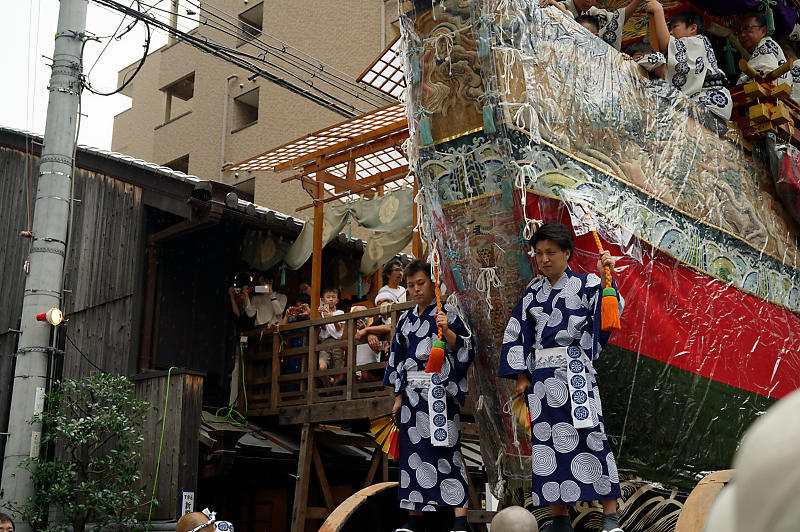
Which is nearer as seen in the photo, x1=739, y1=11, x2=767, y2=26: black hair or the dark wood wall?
x1=739, y1=11, x2=767, y2=26: black hair

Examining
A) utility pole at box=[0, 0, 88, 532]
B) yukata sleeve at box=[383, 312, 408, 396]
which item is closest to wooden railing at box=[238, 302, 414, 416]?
utility pole at box=[0, 0, 88, 532]

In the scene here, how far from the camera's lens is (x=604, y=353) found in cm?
501

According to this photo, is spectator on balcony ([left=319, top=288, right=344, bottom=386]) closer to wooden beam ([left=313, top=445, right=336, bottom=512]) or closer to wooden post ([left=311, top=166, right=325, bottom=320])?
wooden post ([left=311, top=166, right=325, bottom=320])

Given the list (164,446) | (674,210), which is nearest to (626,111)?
(674,210)

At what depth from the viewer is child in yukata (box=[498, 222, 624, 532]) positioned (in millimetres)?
4430

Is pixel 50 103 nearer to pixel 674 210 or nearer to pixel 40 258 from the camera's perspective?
pixel 40 258

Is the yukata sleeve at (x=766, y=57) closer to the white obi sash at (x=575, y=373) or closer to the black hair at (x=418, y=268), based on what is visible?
the black hair at (x=418, y=268)

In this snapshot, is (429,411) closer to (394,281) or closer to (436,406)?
(436,406)

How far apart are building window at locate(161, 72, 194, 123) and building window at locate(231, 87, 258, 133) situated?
2.48 meters

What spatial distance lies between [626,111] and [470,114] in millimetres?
1096

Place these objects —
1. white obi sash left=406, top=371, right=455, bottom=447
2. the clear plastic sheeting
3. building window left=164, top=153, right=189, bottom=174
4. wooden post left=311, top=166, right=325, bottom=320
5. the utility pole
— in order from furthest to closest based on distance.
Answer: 1. building window left=164, top=153, right=189, bottom=174
2. wooden post left=311, top=166, right=325, bottom=320
3. the utility pole
4. white obi sash left=406, top=371, right=455, bottom=447
5. the clear plastic sheeting

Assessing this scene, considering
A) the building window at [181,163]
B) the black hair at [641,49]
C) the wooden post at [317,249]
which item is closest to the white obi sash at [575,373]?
the black hair at [641,49]

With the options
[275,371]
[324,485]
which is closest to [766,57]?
[324,485]

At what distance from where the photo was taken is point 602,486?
173 inches
